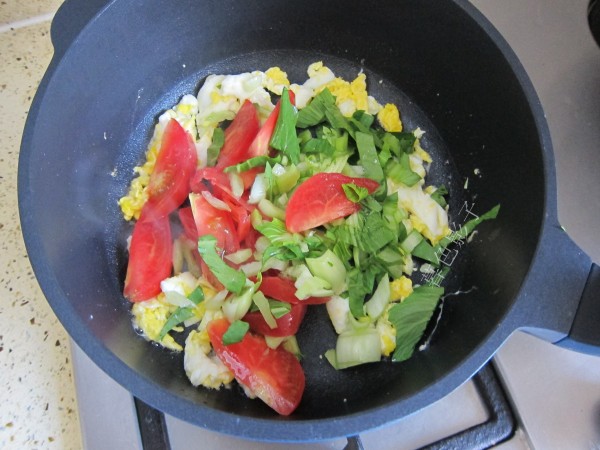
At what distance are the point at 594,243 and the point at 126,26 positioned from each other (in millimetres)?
796

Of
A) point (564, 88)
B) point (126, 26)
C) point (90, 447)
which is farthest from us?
point (564, 88)

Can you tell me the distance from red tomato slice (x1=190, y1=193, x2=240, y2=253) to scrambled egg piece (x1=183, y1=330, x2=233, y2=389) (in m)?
0.15

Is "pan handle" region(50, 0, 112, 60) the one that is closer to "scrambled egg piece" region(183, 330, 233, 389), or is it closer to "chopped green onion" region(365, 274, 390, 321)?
"scrambled egg piece" region(183, 330, 233, 389)

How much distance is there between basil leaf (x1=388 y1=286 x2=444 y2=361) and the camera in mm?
795

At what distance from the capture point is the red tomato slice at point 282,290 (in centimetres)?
82

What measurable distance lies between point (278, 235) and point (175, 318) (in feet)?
0.64

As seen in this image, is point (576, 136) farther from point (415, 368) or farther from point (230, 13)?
point (230, 13)

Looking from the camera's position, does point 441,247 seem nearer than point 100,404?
No

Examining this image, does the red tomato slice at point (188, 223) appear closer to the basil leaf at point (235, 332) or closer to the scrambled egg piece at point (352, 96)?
the basil leaf at point (235, 332)

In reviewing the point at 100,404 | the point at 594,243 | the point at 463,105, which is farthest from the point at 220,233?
the point at 594,243

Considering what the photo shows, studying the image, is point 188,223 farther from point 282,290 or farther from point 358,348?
point 358,348

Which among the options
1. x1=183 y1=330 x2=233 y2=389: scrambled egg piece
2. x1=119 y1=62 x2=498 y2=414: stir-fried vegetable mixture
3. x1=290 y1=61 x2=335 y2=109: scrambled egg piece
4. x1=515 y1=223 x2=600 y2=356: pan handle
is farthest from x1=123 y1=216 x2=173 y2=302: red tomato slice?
x1=515 y1=223 x2=600 y2=356: pan handle

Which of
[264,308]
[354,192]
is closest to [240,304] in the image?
[264,308]

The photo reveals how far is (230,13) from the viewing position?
0.94 metres
